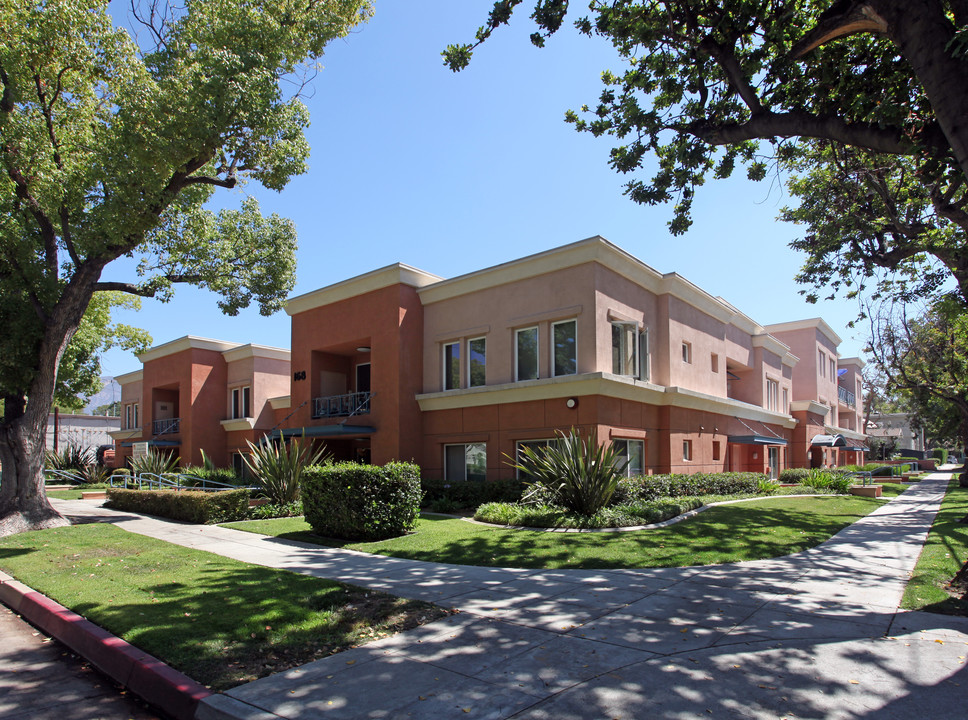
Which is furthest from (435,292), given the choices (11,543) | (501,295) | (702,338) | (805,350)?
(805,350)

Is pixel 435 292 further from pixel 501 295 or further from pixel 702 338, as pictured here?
pixel 702 338

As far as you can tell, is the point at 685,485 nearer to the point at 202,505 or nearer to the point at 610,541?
the point at 610,541

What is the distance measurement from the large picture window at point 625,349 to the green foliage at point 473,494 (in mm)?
4467

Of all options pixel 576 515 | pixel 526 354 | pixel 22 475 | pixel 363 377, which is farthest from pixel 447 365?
pixel 22 475

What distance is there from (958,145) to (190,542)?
13526mm

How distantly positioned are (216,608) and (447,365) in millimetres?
14246

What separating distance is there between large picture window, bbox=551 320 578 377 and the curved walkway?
9.37 meters

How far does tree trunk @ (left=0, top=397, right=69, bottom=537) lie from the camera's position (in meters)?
14.0

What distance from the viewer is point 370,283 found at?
21.2m

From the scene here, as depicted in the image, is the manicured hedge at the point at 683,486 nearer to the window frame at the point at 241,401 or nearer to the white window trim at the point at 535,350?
the white window trim at the point at 535,350

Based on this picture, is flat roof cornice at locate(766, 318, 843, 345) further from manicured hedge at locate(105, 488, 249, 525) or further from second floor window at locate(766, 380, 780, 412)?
manicured hedge at locate(105, 488, 249, 525)

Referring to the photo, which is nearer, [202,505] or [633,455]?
[202,505]

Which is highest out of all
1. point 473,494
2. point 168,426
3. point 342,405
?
point 342,405

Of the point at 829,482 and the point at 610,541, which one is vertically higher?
the point at 610,541
